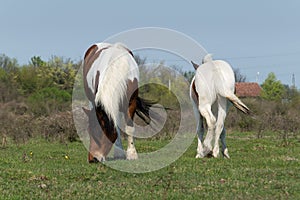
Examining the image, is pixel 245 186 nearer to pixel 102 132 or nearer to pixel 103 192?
pixel 103 192

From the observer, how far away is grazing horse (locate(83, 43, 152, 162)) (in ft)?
35.8

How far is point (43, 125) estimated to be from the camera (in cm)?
2353

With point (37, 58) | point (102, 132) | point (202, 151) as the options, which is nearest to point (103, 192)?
point (102, 132)

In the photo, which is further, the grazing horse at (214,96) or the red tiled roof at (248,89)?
the red tiled roof at (248,89)

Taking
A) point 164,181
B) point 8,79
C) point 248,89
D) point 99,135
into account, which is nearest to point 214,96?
point 99,135

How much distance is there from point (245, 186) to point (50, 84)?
156ft

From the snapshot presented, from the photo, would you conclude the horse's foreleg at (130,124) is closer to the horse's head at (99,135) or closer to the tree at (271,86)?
the horse's head at (99,135)

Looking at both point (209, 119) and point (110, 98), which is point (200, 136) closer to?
point (209, 119)

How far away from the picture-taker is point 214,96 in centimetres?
1295

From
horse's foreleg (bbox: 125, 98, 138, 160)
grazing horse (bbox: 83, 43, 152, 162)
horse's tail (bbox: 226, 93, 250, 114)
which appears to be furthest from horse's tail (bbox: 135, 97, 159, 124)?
horse's tail (bbox: 226, 93, 250, 114)

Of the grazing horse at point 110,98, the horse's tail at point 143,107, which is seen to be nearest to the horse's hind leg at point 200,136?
the horse's tail at point 143,107

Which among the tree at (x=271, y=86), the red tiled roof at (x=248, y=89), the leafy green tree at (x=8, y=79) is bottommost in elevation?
the red tiled roof at (x=248, y=89)

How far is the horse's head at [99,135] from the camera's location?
1088 cm

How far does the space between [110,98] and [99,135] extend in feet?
2.37
